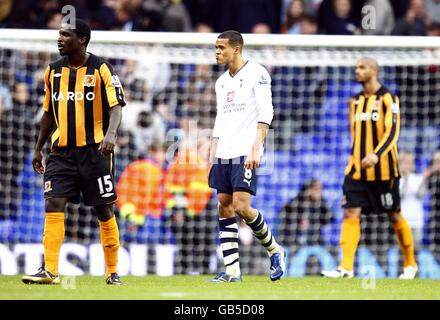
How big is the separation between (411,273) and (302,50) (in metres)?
3.92

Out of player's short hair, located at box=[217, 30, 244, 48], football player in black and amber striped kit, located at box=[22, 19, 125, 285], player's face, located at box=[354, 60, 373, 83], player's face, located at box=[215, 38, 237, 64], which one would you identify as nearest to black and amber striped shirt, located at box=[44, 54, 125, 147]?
football player in black and amber striped kit, located at box=[22, 19, 125, 285]

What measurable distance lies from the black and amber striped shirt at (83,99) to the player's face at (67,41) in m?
0.18

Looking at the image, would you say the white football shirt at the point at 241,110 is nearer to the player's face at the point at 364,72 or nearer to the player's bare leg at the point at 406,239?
the player's face at the point at 364,72

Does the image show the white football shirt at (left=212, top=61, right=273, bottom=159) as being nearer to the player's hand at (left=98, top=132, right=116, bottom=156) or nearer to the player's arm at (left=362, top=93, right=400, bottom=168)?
the player's hand at (left=98, top=132, right=116, bottom=156)

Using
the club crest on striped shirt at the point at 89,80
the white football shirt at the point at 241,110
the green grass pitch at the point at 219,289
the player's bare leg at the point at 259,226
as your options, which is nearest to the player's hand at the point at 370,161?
the green grass pitch at the point at 219,289

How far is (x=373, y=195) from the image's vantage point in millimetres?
10516

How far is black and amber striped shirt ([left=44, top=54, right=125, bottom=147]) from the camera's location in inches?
328

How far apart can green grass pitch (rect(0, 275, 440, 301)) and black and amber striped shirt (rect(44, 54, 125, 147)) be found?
44.2 inches

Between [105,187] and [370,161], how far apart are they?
2.82 meters

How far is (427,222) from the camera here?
1292 cm

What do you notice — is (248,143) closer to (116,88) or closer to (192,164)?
(116,88)

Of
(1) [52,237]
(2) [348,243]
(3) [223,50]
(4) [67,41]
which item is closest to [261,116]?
(3) [223,50]

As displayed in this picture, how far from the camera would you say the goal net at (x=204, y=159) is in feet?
39.9
